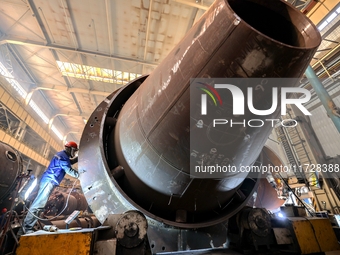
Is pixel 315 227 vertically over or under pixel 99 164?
under

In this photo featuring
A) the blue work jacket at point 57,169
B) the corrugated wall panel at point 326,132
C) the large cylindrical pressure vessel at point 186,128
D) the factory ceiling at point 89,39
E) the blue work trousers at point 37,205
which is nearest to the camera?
the large cylindrical pressure vessel at point 186,128

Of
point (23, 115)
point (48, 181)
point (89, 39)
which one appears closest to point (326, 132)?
point (48, 181)

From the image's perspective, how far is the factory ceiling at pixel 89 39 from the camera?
7.62 metres

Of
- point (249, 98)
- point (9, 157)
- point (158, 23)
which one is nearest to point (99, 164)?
point (249, 98)

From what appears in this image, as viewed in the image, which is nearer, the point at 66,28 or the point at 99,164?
the point at 99,164

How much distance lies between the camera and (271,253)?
4.75ft

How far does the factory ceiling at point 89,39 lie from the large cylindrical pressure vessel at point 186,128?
6540 millimetres

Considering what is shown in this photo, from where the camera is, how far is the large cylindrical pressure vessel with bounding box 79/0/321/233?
39.2 inches

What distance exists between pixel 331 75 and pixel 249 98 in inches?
382

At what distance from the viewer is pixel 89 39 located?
914 cm

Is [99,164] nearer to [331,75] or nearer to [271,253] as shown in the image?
[271,253]

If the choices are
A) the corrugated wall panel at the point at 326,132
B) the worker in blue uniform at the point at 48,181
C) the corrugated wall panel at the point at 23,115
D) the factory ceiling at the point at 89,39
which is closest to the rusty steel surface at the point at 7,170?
the worker in blue uniform at the point at 48,181

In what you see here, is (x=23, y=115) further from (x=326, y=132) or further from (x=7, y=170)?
(x=326, y=132)

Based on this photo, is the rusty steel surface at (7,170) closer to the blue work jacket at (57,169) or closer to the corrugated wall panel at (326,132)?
the blue work jacket at (57,169)
